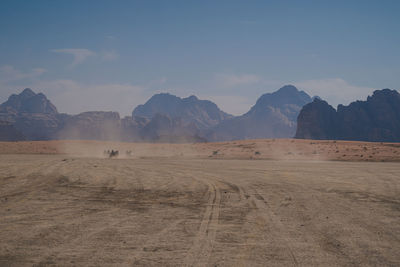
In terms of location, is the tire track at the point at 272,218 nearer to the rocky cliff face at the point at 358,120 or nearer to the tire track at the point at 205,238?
the tire track at the point at 205,238

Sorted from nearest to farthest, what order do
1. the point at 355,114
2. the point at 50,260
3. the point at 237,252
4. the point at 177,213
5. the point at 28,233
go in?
the point at 50,260 < the point at 237,252 < the point at 28,233 < the point at 177,213 < the point at 355,114

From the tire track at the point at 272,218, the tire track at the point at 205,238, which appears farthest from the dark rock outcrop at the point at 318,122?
the tire track at the point at 205,238

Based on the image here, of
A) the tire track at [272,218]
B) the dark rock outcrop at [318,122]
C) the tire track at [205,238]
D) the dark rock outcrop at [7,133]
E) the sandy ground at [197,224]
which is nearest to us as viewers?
the tire track at [205,238]

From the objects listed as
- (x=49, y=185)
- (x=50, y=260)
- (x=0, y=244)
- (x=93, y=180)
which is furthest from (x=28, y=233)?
(x=93, y=180)

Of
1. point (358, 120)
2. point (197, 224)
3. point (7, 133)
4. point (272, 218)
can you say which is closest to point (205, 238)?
point (197, 224)

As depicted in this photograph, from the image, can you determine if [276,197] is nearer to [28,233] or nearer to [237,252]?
[237,252]

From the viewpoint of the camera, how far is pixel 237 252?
5281mm

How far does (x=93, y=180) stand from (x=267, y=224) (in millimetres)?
10538

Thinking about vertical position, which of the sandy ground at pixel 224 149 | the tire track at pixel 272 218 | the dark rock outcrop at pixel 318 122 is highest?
the dark rock outcrop at pixel 318 122

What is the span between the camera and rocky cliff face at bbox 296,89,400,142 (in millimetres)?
144375

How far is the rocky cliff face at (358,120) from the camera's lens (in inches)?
5684

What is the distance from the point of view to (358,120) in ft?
498

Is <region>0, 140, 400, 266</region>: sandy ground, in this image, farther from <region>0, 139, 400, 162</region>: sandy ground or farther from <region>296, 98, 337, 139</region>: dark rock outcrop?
<region>296, 98, 337, 139</region>: dark rock outcrop

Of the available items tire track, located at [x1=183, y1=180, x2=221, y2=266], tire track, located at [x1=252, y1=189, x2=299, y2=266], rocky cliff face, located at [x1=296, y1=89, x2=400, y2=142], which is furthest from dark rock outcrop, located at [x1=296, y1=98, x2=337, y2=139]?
tire track, located at [x1=183, y1=180, x2=221, y2=266]
